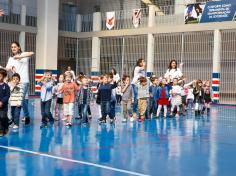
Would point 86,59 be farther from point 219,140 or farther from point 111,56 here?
point 219,140

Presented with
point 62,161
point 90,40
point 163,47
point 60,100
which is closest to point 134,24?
point 163,47

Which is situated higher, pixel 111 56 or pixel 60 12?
pixel 60 12

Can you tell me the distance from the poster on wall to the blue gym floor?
13483mm

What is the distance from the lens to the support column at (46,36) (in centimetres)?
2577

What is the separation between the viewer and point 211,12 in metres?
23.1

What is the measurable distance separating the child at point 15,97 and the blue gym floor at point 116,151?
0.34 m

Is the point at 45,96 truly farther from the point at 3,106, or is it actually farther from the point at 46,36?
the point at 46,36

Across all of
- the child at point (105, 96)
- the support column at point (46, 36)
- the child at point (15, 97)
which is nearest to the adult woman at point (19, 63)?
the child at point (15, 97)

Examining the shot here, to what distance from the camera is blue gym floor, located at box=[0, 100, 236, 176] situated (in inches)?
229

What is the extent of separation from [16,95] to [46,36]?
16315 mm

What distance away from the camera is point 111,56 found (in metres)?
27.8

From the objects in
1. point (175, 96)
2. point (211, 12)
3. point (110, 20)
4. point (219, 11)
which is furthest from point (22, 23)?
point (175, 96)

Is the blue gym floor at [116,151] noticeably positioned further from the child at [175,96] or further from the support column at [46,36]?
the support column at [46,36]

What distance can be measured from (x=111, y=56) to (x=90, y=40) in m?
2.10
